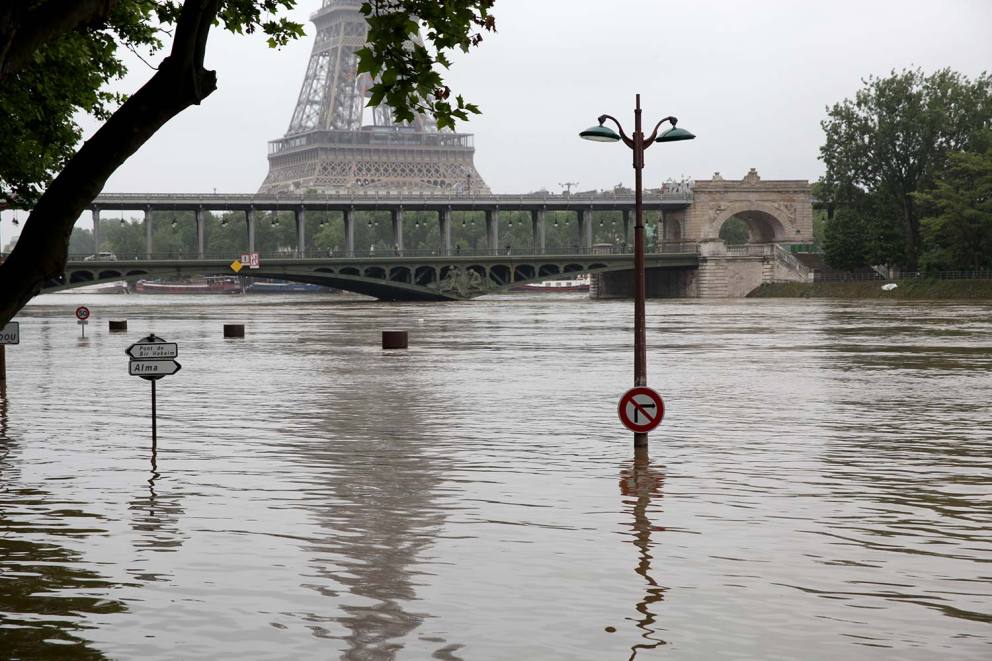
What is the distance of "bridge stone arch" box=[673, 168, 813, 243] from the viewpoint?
150 meters

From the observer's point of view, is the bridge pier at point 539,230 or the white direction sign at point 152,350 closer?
the white direction sign at point 152,350

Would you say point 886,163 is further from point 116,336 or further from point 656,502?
point 656,502

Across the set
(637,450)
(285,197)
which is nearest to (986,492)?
(637,450)

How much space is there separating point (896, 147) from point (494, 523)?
119745 mm

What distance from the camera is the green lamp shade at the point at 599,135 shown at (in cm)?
1961

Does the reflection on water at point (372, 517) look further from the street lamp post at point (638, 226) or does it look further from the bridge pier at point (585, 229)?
the bridge pier at point (585, 229)

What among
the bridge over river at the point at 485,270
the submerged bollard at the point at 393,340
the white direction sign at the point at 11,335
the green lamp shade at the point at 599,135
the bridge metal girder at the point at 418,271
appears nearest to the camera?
the green lamp shade at the point at 599,135

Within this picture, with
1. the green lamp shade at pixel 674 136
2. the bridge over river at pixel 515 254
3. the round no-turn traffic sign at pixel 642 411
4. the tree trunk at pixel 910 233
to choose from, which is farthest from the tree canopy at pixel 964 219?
the round no-turn traffic sign at pixel 642 411

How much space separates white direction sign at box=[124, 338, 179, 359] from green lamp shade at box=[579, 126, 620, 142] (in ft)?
21.3

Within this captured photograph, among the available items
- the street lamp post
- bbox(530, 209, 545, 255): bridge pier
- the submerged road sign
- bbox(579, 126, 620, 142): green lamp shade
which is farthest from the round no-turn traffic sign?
bbox(530, 209, 545, 255): bridge pier

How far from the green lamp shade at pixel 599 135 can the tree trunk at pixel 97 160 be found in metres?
10.7

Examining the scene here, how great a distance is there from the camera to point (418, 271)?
138m

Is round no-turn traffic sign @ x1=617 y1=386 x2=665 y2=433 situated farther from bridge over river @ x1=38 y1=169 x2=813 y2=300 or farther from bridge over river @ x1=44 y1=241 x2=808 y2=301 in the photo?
bridge over river @ x1=38 y1=169 x2=813 y2=300

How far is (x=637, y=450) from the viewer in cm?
1831
